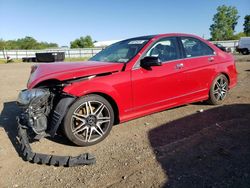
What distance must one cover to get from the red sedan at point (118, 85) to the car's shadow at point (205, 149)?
605mm

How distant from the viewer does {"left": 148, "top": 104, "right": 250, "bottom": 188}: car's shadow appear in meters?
2.94

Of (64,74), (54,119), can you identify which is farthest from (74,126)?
(64,74)

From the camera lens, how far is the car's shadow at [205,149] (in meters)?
2.94

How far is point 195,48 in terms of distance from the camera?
5.55 metres

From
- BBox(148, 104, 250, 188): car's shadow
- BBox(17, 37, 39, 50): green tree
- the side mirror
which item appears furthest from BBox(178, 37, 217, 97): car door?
BBox(17, 37, 39, 50): green tree

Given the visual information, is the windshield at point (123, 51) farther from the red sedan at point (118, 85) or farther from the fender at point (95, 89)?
the fender at point (95, 89)

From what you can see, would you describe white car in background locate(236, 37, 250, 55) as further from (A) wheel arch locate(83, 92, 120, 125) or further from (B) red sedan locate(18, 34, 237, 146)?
(A) wheel arch locate(83, 92, 120, 125)

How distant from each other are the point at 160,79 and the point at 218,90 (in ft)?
6.31

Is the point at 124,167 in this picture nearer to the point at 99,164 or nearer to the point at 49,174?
the point at 99,164

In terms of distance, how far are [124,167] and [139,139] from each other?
3.08ft

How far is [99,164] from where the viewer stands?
3.45 metres

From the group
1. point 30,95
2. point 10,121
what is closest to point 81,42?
point 10,121

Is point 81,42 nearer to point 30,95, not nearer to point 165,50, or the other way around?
point 165,50

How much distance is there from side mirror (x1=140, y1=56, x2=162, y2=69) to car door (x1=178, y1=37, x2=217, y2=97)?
87 centimetres
